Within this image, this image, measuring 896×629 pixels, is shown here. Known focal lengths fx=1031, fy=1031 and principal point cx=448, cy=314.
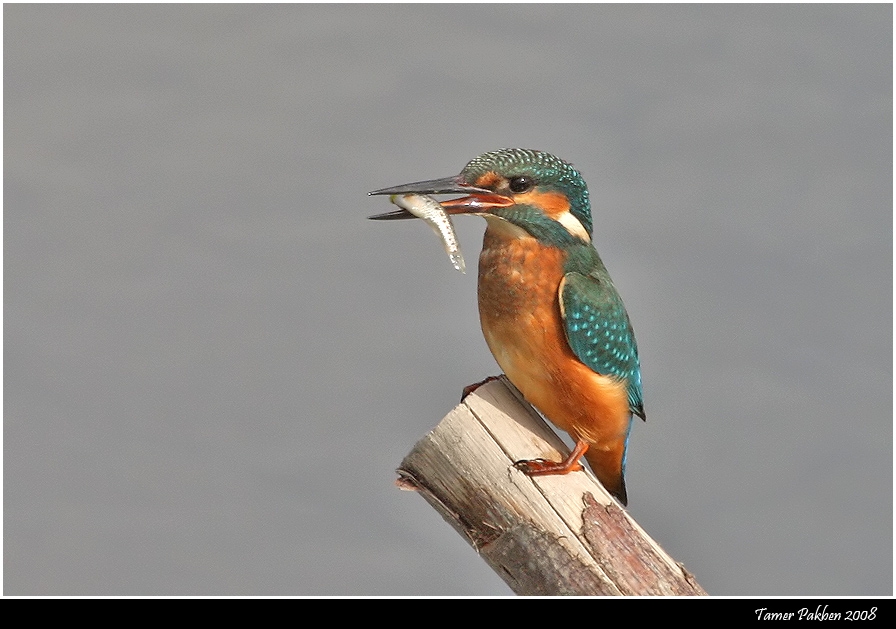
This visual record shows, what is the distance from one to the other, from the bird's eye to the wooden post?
567 millimetres

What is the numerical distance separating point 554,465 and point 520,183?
74 centimetres

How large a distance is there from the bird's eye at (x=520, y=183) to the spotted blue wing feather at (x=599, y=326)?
A: 263 mm

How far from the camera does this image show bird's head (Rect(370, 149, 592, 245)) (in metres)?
2.62

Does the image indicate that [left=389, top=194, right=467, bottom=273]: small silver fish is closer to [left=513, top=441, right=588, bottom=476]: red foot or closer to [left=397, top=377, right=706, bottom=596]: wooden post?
[left=397, top=377, right=706, bottom=596]: wooden post

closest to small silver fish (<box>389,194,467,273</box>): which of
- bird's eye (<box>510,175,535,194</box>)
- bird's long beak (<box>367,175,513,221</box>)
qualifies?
bird's long beak (<box>367,175,513,221</box>)

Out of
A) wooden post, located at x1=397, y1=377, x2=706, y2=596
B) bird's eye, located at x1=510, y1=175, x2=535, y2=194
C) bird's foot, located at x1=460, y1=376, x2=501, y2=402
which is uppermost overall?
bird's eye, located at x1=510, y1=175, x2=535, y2=194

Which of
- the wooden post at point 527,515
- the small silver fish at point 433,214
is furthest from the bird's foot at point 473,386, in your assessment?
the small silver fish at point 433,214

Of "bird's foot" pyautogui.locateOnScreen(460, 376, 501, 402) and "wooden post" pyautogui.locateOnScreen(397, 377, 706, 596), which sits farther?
"bird's foot" pyautogui.locateOnScreen(460, 376, 501, 402)

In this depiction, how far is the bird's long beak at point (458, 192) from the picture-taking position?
2613 millimetres

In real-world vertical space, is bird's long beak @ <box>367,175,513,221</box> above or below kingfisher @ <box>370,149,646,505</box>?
above
